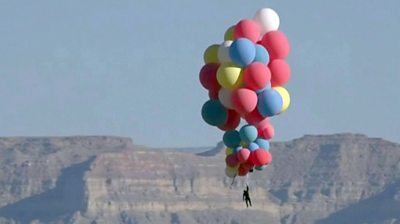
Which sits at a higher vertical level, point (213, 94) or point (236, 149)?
point (213, 94)

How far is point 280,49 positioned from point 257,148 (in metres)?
3.43

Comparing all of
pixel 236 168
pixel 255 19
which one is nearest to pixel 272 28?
pixel 255 19

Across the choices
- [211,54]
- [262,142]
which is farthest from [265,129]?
[211,54]

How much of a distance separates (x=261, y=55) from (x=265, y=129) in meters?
3.10

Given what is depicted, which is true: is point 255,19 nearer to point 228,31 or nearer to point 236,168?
point 228,31

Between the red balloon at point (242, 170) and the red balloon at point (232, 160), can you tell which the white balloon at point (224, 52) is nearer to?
the red balloon at point (232, 160)

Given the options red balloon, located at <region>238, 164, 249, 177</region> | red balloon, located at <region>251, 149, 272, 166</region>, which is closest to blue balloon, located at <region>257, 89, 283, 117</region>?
red balloon, located at <region>251, 149, 272, 166</region>

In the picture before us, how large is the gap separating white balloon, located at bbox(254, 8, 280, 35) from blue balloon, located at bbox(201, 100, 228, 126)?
110 inches

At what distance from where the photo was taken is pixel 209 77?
65438 millimetres

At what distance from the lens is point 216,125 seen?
65.9 meters

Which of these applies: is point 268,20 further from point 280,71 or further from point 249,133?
point 249,133

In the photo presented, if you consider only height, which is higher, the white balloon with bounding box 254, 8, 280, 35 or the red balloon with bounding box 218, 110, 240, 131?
the white balloon with bounding box 254, 8, 280, 35

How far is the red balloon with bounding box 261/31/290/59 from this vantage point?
212 ft

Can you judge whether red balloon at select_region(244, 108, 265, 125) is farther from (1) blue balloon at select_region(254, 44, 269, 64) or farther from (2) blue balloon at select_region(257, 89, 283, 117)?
(1) blue balloon at select_region(254, 44, 269, 64)
